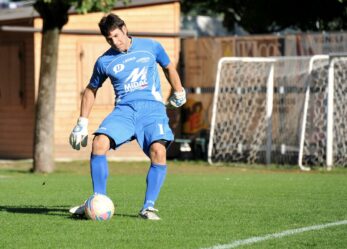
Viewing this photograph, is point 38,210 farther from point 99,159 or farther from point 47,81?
point 47,81

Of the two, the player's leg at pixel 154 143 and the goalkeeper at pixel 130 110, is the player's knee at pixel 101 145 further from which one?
the player's leg at pixel 154 143

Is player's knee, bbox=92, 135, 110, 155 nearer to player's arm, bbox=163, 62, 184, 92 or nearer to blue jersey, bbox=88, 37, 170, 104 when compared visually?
blue jersey, bbox=88, 37, 170, 104

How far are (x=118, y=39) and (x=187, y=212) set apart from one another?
2105 millimetres

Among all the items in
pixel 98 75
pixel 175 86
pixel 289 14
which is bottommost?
pixel 175 86

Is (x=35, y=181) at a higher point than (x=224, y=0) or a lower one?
lower

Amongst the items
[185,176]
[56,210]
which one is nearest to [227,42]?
[185,176]

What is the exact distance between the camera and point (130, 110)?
10961 millimetres

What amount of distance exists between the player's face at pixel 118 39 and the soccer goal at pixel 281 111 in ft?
36.0

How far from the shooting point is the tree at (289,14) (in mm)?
29797

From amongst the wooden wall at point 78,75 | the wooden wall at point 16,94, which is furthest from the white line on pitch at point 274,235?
the wooden wall at point 16,94

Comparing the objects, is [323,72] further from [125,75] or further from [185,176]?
[125,75]

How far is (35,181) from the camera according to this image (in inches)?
698

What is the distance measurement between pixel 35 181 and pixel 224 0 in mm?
17583

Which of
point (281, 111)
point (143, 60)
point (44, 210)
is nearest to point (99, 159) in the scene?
point (143, 60)
